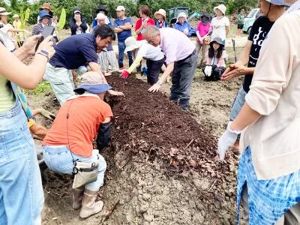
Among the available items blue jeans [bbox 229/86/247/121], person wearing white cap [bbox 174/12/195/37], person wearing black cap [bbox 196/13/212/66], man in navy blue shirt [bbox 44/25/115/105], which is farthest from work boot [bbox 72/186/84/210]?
A: person wearing white cap [bbox 174/12/195/37]

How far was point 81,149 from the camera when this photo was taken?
3.32m

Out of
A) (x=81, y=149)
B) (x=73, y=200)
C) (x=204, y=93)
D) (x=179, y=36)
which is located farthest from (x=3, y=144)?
(x=204, y=93)

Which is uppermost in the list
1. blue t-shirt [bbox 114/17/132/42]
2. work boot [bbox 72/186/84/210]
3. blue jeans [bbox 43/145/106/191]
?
blue jeans [bbox 43/145/106/191]

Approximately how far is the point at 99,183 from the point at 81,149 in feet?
1.61

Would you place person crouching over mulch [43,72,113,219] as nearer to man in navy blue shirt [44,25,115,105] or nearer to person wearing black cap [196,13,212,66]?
man in navy blue shirt [44,25,115,105]

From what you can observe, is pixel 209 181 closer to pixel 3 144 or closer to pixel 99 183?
pixel 99 183

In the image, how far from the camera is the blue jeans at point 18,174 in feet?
6.70

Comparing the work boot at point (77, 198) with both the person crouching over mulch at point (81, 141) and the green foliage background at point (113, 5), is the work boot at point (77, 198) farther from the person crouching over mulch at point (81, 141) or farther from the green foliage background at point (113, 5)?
the green foliage background at point (113, 5)

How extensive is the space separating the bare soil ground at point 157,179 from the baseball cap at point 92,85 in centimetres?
73

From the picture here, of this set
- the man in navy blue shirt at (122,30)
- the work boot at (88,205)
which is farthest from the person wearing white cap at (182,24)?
the work boot at (88,205)

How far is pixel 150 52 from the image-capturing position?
5715 mm

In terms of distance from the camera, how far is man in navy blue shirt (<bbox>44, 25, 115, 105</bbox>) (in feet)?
16.0

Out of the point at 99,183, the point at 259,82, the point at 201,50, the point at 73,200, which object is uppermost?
the point at 259,82

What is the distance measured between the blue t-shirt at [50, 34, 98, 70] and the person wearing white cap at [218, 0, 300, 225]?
3.30 metres
